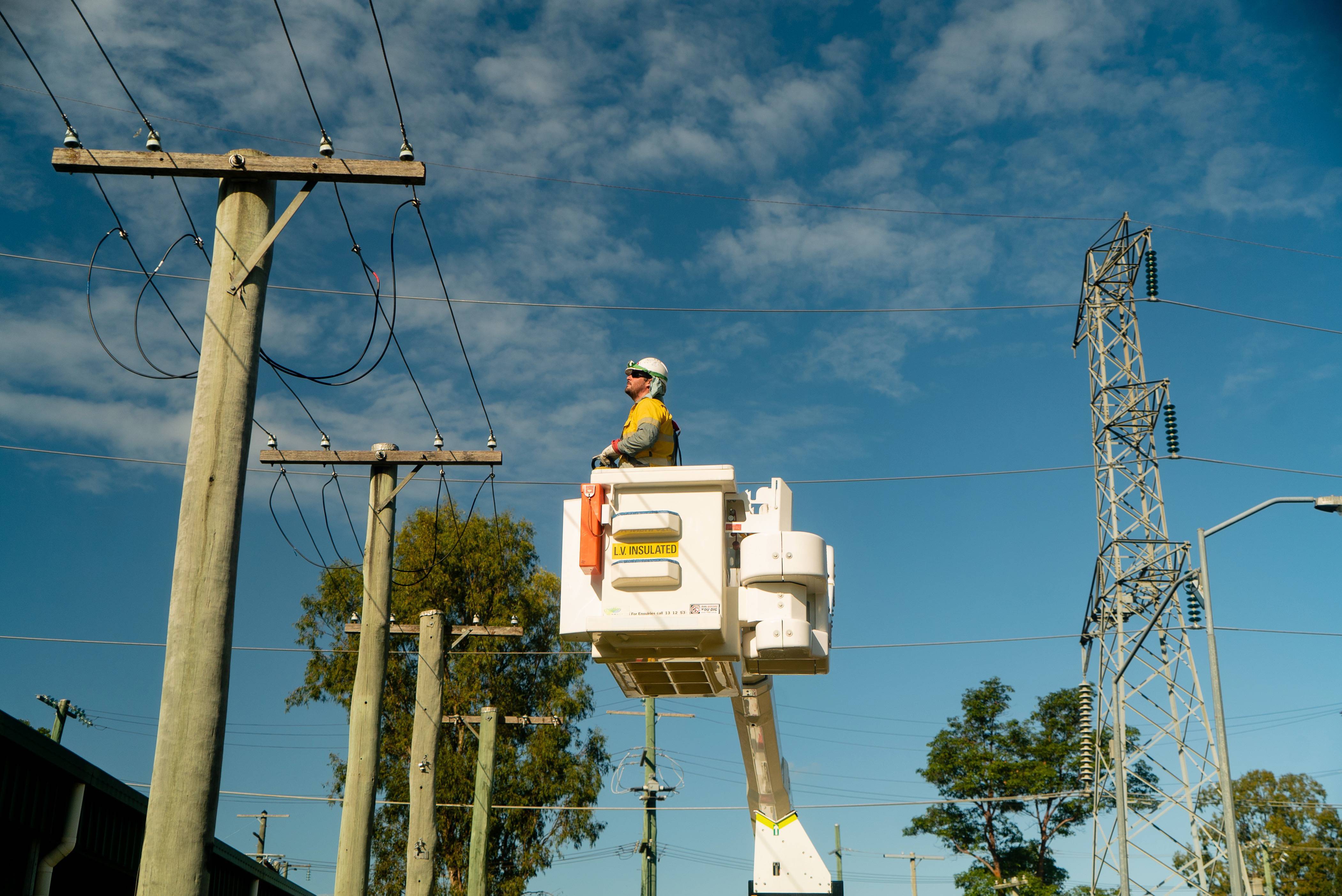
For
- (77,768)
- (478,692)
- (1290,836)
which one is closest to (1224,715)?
(77,768)

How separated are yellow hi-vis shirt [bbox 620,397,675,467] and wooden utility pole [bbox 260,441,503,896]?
4857mm

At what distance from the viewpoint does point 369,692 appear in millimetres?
13828

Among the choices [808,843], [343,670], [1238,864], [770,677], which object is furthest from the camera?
[343,670]

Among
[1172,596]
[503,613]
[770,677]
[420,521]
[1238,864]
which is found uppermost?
[420,521]

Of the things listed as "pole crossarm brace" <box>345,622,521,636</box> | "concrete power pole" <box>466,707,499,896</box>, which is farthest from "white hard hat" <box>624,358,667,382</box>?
"concrete power pole" <box>466,707,499,896</box>

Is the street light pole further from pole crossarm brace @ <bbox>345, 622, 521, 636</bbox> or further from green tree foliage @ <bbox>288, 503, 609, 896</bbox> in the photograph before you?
green tree foliage @ <bbox>288, 503, 609, 896</bbox>

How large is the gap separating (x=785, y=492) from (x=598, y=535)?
72.5 inches

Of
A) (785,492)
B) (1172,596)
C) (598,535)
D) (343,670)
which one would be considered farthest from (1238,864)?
(343,670)

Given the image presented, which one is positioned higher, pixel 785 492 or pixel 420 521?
pixel 420 521

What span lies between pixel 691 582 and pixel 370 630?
615 cm

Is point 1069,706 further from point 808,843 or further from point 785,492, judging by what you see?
point 785,492

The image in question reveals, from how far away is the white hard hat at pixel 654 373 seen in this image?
11.0 m

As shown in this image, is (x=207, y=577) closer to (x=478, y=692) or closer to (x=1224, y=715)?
(x=1224, y=715)

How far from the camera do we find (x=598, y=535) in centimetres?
959
